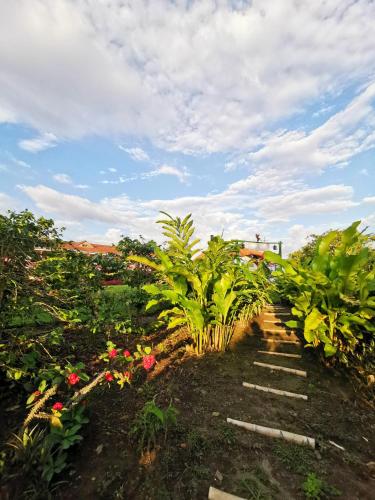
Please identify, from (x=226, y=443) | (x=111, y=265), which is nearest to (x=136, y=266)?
(x=111, y=265)

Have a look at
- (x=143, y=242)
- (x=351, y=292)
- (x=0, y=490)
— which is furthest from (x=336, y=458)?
(x=143, y=242)

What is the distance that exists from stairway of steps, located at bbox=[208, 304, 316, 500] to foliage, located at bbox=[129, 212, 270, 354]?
711 mm

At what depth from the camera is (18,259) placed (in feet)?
6.60

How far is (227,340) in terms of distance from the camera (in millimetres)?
3631

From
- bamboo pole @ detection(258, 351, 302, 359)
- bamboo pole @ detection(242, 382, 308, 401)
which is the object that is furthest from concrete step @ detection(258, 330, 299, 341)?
bamboo pole @ detection(242, 382, 308, 401)

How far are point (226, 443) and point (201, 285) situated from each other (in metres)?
1.88

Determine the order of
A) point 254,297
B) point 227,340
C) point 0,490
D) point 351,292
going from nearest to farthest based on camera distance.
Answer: point 0,490, point 351,292, point 227,340, point 254,297

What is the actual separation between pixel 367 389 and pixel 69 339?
4.04 m

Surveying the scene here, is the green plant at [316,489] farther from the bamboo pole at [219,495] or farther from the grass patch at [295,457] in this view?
the bamboo pole at [219,495]

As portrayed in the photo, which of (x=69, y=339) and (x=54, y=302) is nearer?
(x=54, y=302)

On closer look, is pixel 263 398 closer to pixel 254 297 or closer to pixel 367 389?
pixel 367 389

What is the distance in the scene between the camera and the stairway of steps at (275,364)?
1944 millimetres

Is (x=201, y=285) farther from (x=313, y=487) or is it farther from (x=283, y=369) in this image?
(x=313, y=487)

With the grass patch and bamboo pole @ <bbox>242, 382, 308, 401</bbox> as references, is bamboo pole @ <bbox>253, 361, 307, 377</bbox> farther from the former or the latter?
the grass patch
